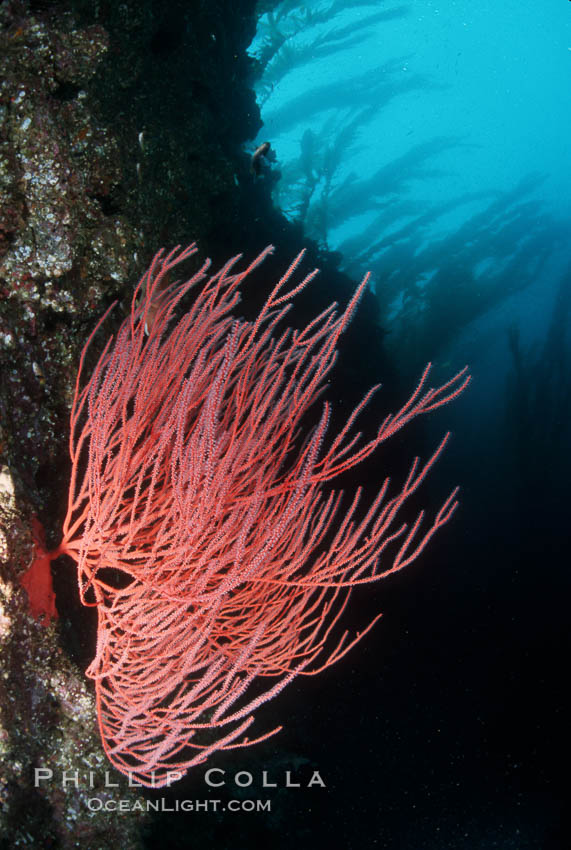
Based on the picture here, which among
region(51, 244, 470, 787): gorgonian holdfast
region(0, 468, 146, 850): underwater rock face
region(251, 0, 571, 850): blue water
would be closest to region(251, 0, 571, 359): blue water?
region(251, 0, 571, 850): blue water

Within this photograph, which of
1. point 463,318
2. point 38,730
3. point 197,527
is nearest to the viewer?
point 197,527

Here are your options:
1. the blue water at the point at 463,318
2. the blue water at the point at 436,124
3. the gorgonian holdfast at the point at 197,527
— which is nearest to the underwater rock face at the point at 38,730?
the gorgonian holdfast at the point at 197,527

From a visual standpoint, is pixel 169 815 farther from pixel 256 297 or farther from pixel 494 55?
pixel 494 55

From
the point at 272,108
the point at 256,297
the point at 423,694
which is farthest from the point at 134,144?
the point at 272,108

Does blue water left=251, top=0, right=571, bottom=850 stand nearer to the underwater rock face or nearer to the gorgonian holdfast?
the underwater rock face

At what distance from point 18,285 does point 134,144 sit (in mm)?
1698

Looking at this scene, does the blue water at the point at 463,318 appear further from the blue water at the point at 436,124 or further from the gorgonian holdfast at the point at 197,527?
the gorgonian holdfast at the point at 197,527

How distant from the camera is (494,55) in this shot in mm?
24469

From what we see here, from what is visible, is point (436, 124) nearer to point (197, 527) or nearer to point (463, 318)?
point (463, 318)

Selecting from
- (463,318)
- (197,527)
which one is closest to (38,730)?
(197,527)

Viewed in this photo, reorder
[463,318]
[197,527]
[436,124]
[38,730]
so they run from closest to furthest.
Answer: [197,527] < [38,730] < [463,318] < [436,124]

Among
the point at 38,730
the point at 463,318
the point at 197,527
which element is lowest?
the point at 38,730

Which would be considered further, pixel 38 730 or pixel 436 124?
pixel 436 124

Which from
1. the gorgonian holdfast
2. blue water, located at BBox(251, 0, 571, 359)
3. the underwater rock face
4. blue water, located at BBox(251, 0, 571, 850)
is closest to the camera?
the gorgonian holdfast
